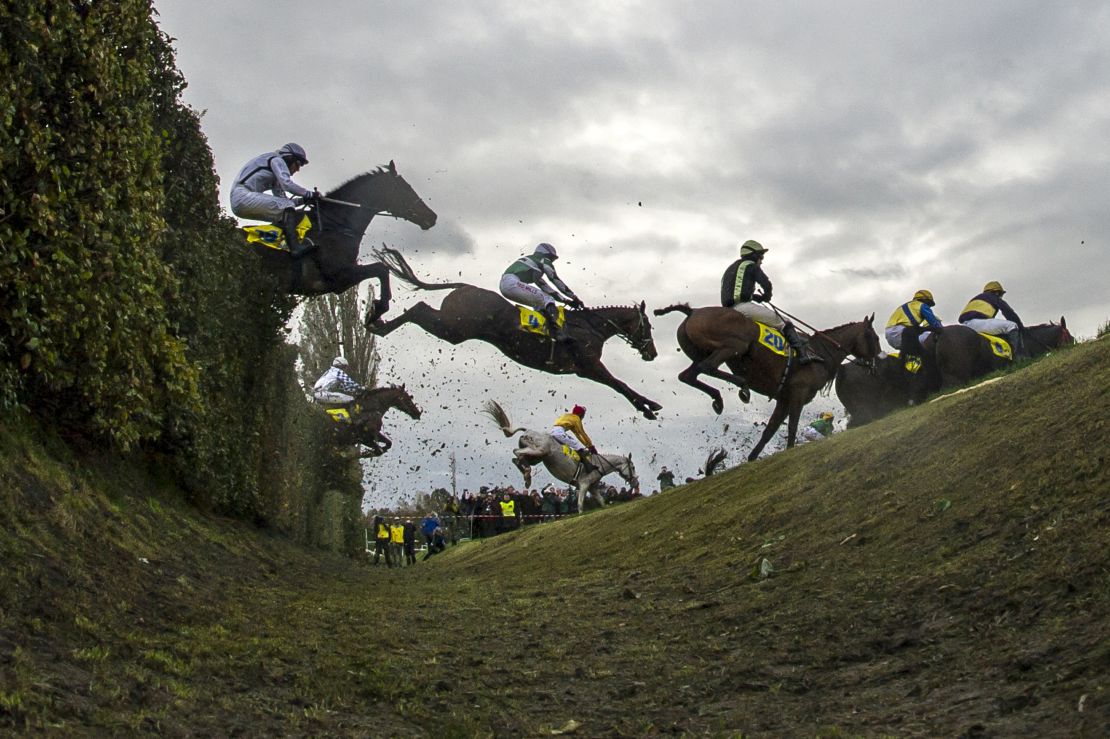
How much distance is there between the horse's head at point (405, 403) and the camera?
76.4ft

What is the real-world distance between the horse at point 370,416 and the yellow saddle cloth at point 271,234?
8.01 m

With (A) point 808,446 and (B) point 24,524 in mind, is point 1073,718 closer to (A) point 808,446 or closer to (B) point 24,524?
(B) point 24,524

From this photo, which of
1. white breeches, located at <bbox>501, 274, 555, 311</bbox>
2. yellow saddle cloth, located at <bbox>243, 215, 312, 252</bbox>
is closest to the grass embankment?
yellow saddle cloth, located at <bbox>243, 215, 312, 252</bbox>

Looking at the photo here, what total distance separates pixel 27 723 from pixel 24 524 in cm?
301

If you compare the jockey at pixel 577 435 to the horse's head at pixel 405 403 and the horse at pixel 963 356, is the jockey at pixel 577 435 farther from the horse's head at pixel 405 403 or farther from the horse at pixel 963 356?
the horse at pixel 963 356

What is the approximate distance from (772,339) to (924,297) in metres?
→ 3.14

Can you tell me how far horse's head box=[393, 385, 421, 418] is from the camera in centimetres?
2328

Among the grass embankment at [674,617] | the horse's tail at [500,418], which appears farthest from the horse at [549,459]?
the grass embankment at [674,617]

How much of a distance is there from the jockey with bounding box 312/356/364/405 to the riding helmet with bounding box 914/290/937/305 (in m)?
10.8

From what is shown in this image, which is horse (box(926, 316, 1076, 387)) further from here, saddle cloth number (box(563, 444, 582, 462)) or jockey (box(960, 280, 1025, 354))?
saddle cloth number (box(563, 444, 582, 462))

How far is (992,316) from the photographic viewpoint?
675 inches

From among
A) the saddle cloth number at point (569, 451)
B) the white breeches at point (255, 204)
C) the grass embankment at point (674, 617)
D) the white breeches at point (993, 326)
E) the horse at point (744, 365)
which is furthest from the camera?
the saddle cloth number at point (569, 451)

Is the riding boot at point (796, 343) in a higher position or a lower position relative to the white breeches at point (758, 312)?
lower

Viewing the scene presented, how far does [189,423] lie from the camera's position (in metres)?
11.1
